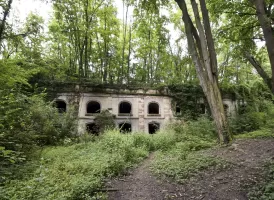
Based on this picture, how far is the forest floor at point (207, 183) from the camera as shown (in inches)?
170

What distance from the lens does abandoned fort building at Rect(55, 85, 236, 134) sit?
17.2 m

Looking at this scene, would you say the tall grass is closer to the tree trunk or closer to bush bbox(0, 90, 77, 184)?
bush bbox(0, 90, 77, 184)

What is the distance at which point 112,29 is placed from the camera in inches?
838

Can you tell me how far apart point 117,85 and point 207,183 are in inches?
561

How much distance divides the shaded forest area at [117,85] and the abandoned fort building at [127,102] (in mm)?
950

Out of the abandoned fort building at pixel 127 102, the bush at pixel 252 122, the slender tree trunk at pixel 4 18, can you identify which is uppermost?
the slender tree trunk at pixel 4 18

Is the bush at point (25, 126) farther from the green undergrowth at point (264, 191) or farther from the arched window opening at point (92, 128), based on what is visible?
the green undergrowth at point (264, 191)

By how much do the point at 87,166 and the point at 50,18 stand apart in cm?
1976

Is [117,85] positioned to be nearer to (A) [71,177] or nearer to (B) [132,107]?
(B) [132,107]

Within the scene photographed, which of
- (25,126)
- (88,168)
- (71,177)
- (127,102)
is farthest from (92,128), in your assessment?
(71,177)

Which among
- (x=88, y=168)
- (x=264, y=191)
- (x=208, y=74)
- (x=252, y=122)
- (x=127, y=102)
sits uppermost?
(x=208, y=74)

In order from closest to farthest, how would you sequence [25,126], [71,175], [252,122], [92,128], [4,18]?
1. [71,175]
2. [4,18]
3. [25,126]
4. [252,122]
5. [92,128]

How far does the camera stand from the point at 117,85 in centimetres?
1823

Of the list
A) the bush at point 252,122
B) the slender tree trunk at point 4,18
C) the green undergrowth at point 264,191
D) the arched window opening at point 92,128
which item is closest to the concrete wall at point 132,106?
the arched window opening at point 92,128
